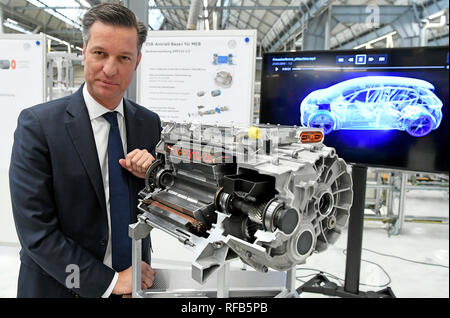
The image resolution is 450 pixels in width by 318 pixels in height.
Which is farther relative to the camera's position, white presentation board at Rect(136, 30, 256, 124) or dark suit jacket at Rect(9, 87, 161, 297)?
white presentation board at Rect(136, 30, 256, 124)

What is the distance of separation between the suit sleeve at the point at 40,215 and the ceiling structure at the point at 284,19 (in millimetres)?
529

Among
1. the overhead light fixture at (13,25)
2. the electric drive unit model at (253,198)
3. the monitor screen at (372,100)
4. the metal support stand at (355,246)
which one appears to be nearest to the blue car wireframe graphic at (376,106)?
the monitor screen at (372,100)

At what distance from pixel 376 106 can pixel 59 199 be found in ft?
6.48

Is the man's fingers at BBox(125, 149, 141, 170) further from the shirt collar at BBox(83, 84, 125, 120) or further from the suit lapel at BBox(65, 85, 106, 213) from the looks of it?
the shirt collar at BBox(83, 84, 125, 120)

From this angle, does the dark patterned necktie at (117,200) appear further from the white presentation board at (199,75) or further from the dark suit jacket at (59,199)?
the white presentation board at (199,75)

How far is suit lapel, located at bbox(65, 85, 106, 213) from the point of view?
1467 mm

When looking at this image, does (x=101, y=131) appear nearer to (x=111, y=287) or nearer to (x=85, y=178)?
(x=85, y=178)

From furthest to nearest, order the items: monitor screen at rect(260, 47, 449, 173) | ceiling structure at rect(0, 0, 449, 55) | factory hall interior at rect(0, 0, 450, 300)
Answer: ceiling structure at rect(0, 0, 449, 55) < monitor screen at rect(260, 47, 449, 173) < factory hall interior at rect(0, 0, 450, 300)

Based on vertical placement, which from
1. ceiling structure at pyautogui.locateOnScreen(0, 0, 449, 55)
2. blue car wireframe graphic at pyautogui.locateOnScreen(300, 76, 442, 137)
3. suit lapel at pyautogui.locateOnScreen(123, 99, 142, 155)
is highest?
ceiling structure at pyautogui.locateOnScreen(0, 0, 449, 55)

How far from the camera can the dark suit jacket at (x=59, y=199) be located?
1408 mm

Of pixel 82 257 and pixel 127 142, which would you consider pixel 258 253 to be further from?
pixel 127 142

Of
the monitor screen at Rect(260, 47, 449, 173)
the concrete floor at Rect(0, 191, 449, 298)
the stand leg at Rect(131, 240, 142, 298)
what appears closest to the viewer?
the stand leg at Rect(131, 240, 142, 298)

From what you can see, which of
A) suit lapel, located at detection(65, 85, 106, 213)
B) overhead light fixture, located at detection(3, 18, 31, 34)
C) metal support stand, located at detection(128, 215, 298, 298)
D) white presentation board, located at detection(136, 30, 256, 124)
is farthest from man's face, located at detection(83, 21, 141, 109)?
overhead light fixture, located at detection(3, 18, 31, 34)

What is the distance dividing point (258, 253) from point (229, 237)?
0.11m
